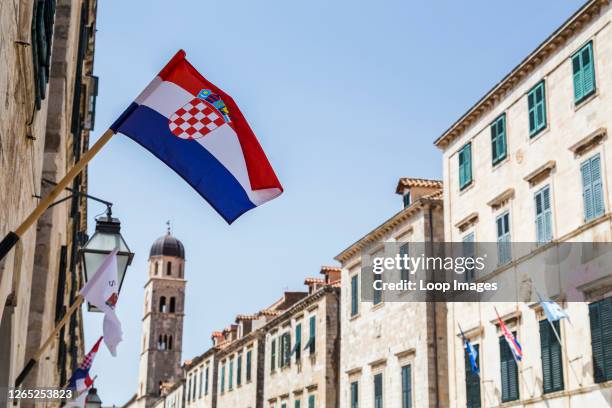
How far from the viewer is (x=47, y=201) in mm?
5809

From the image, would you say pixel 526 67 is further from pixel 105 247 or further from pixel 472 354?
pixel 105 247

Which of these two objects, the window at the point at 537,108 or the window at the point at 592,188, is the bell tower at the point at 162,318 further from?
the window at the point at 592,188

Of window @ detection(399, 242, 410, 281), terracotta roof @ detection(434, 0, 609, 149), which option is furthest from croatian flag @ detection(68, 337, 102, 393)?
window @ detection(399, 242, 410, 281)

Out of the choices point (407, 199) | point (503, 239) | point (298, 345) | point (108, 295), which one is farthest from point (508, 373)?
point (298, 345)

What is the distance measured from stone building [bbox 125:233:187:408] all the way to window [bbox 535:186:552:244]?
245 feet

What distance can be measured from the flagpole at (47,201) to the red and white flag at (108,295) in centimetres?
356

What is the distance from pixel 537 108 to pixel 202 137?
16.7 metres

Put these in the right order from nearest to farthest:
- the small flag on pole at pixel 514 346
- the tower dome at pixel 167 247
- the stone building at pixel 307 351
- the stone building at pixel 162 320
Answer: the small flag on pole at pixel 514 346, the stone building at pixel 307 351, the stone building at pixel 162 320, the tower dome at pixel 167 247

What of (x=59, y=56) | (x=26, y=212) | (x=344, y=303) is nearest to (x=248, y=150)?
(x=26, y=212)

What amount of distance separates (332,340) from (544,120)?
16.1 m

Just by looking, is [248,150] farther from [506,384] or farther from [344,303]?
[344,303]

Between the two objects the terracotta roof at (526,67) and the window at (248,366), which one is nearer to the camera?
the terracotta roof at (526,67)

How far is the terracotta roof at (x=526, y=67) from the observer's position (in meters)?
20.0

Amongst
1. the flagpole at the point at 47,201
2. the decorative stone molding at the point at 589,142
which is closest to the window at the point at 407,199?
the decorative stone molding at the point at 589,142
